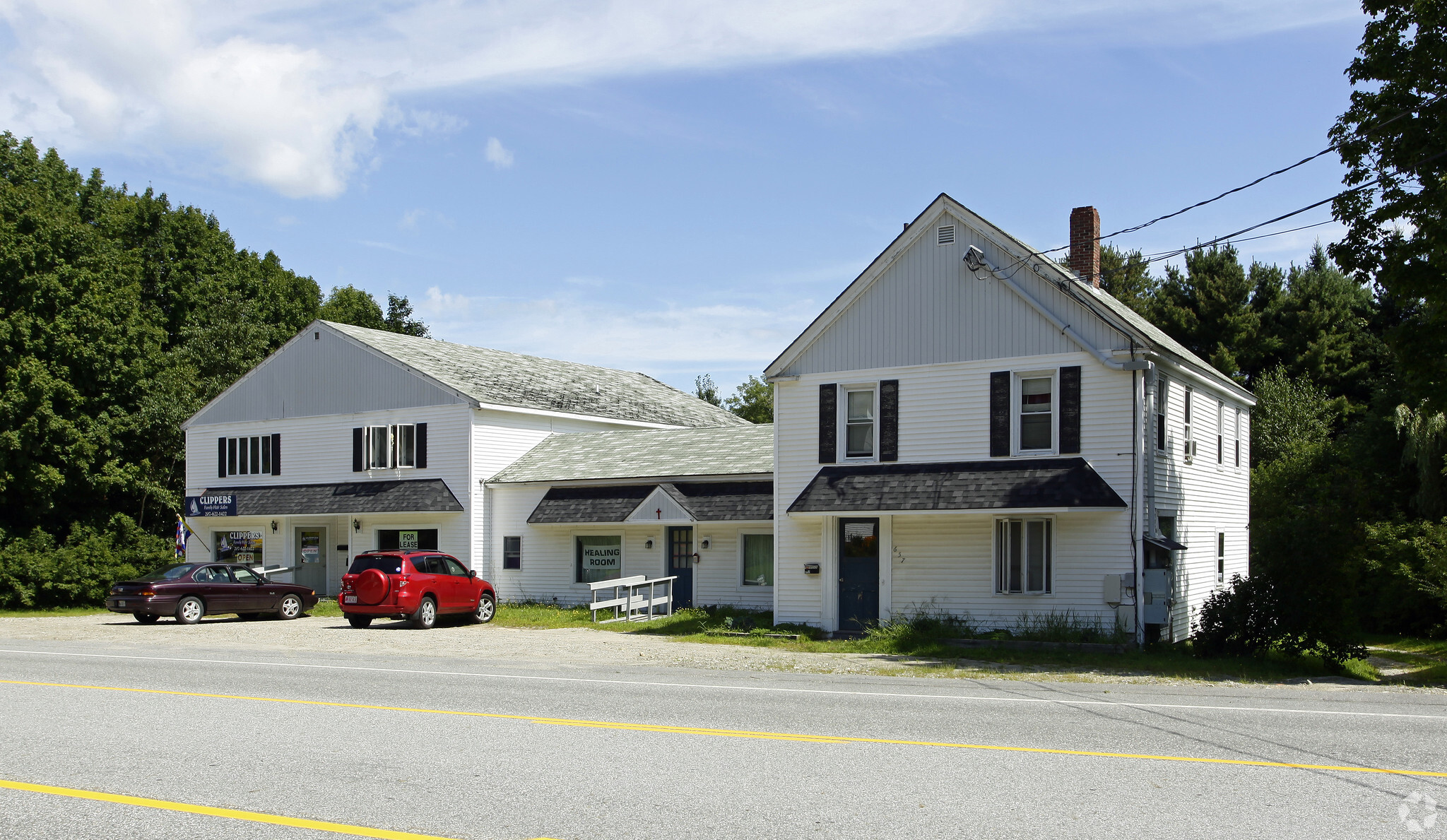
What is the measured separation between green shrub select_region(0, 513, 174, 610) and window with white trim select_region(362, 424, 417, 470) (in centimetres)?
913

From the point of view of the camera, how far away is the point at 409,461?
107 feet

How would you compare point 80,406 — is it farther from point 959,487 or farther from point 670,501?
point 959,487

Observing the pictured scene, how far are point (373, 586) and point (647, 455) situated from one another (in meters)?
8.91

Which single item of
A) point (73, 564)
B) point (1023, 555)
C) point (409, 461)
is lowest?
point (73, 564)

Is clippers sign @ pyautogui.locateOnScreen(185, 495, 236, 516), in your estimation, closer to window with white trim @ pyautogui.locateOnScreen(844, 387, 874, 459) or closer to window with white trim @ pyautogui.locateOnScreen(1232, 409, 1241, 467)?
window with white trim @ pyautogui.locateOnScreen(844, 387, 874, 459)

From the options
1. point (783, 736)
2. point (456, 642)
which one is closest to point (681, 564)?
point (456, 642)

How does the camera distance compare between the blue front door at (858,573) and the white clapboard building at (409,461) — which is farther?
the white clapboard building at (409,461)

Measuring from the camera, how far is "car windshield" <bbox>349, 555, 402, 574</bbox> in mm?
24562

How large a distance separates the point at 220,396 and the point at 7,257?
24.2ft

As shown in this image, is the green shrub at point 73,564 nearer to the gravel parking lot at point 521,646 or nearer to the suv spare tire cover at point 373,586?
the gravel parking lot at point 521,646

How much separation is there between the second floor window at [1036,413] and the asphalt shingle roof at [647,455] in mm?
7468

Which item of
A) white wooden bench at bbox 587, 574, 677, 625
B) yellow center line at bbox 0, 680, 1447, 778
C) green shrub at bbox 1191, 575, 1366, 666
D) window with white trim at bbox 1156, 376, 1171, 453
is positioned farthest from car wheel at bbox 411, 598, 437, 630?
green shrub at bbox 1191, 575, 1366, 666

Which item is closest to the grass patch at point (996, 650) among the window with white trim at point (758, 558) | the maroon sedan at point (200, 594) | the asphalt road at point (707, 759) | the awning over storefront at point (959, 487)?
the window with white trim at point (758, 558)

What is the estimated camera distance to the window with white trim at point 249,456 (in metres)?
35.6
